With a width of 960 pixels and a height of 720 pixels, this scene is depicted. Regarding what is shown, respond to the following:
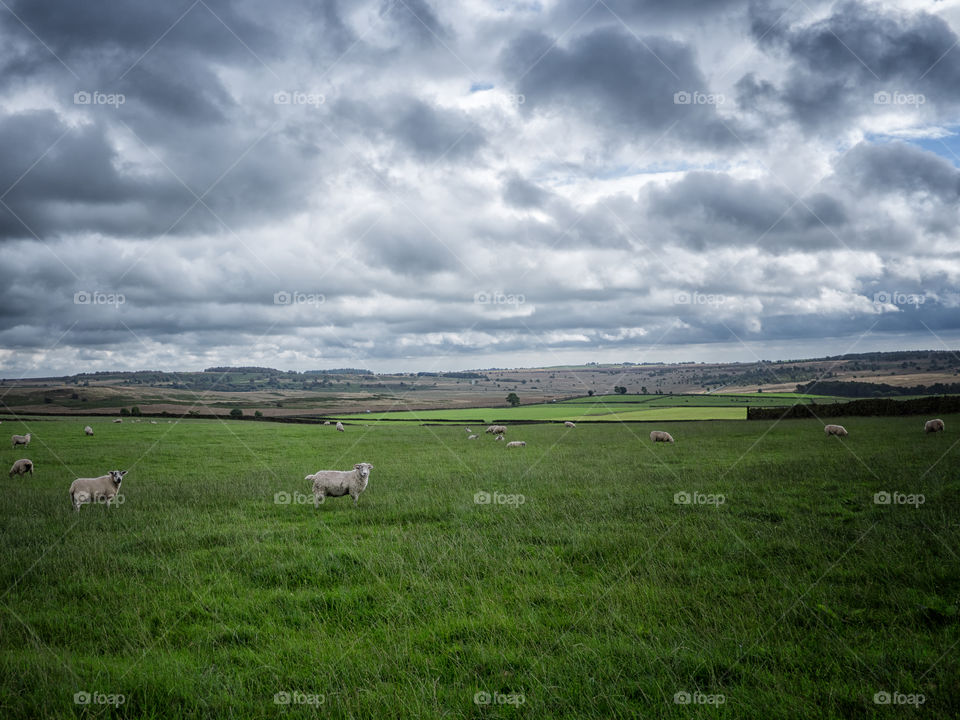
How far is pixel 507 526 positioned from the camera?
11953mm

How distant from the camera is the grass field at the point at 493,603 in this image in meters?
5.27

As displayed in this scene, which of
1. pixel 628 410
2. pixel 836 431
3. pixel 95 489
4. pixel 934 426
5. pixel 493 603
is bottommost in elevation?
pixel 628 410

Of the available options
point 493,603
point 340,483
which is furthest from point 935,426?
point 493,603

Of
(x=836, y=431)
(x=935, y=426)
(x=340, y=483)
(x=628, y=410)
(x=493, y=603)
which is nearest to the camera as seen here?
(x=493, y=603)

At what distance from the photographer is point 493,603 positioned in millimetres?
7422

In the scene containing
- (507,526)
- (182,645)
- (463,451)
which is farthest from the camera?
(463,451)

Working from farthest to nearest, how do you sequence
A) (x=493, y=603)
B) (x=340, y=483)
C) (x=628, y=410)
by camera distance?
(x=628, y=410) → (x=340, y=483) → (x=493, y=603)

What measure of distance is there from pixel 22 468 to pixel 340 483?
17.0 meters

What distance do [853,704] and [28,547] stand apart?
14.9 meters

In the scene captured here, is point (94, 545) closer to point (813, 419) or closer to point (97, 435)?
point (97, 435)

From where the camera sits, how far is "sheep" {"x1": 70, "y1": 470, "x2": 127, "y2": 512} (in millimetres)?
14469

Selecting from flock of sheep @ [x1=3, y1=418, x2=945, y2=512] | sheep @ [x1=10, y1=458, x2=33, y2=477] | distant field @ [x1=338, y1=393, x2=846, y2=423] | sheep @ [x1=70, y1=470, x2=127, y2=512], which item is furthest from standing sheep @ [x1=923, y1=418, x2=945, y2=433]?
sheep @ [x1=10, y1=458, x2=33, y2=477]

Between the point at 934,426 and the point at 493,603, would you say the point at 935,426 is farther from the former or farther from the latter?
the point at 493,603

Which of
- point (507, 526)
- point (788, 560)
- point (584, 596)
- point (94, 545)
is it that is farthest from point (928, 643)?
point (94, 545)
